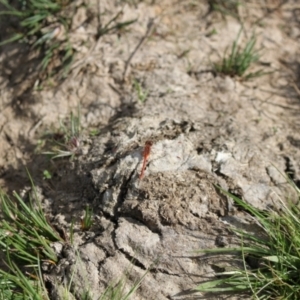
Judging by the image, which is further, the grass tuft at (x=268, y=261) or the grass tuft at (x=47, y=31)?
the grass tuft at (x=47, y=31)

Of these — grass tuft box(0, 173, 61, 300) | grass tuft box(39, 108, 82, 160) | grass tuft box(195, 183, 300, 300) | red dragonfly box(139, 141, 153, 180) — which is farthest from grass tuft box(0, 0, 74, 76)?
grass tuft box(195, 183, 300, 300)

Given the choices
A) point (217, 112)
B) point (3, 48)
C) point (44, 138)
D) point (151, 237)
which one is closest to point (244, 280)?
point (151, 237)

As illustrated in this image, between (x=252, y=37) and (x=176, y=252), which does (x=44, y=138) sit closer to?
(x=176, y=252)

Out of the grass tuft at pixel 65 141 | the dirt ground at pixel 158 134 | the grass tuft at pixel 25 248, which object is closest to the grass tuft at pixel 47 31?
the dirt ground at pixel 158 134

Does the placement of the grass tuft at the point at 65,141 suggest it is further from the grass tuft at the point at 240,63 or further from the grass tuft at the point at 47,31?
the grass tuft at the point at 240,63

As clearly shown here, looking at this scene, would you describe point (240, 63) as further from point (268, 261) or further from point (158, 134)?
point (268, 261)

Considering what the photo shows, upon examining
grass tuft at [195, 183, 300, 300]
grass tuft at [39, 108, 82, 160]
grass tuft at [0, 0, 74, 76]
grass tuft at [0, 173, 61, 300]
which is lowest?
grass tuft at [195, 183, 300, 300]

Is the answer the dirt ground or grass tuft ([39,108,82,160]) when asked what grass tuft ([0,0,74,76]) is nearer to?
the dirt ground
